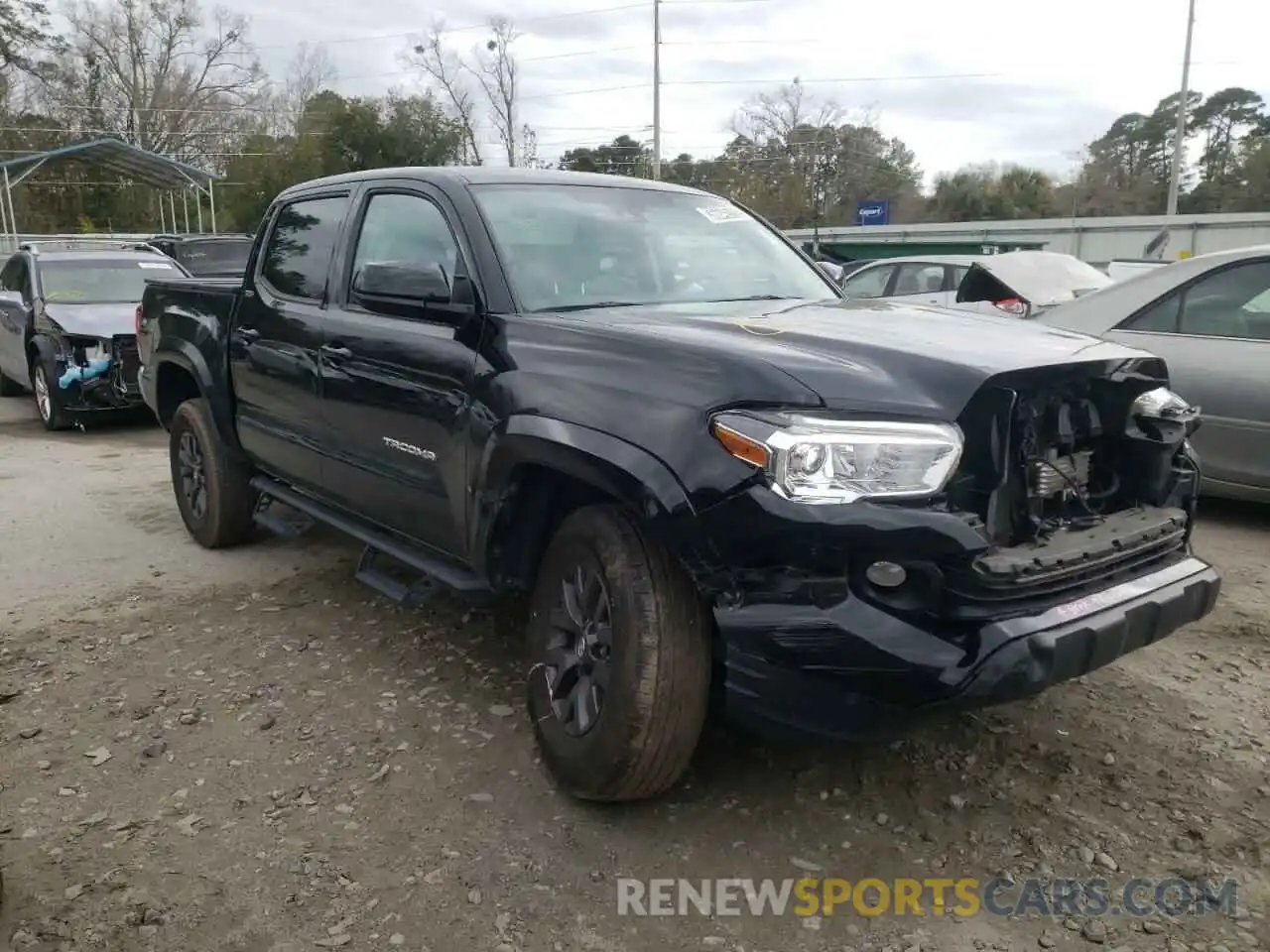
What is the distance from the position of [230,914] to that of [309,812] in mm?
472

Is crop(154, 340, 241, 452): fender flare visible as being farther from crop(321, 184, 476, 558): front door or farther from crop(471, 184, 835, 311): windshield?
crop(471, 184, 835, 311): windshield

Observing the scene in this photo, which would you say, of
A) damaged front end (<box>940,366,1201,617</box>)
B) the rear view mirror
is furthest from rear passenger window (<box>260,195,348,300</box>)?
damaged front end (<box>940,366,1201,617</box>)

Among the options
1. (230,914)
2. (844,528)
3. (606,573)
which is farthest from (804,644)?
(230,914)

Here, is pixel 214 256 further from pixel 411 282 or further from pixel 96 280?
pixel 411 282

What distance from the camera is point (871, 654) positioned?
239cm

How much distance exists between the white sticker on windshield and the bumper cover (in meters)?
2.23

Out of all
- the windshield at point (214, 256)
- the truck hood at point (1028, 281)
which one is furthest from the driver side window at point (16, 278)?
the truck hood at point (1028, 281)

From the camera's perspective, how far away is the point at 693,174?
176 ft

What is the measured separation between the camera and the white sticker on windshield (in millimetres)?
4258

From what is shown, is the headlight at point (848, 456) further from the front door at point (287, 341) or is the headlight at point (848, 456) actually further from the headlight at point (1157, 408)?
the front door at point (287, 341)

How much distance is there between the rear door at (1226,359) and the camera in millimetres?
5199

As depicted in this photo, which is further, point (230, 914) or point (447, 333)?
point (447, 333)

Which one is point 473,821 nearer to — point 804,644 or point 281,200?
point 804,644

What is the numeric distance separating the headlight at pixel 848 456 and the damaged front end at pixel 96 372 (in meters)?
8.49
